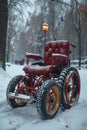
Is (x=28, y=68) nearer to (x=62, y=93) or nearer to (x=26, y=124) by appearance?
(x=62, y=93)

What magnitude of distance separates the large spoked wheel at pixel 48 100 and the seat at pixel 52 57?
59 cm

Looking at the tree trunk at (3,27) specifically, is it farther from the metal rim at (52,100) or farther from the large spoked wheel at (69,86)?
the metal rim at (52,100)

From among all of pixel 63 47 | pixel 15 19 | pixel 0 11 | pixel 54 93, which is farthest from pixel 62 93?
pixel 15 19

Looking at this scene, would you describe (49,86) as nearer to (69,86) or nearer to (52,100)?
(52,100)

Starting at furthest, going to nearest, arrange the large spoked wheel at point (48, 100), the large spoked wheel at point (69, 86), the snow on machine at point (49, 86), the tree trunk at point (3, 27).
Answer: the tree trunk at point (3, 27) < the large spoked wheel at point (69, 86) < the snow on machine at point (49, 86) < the large spoked wheel at point (48, 100)

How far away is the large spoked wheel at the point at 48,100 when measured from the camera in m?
7.12

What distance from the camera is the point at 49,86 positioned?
737 centimetres

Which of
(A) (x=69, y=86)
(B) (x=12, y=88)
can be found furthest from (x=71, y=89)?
(B) (x=12, y=88)

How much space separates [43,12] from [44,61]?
38989 millimetres

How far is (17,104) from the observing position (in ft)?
27.7

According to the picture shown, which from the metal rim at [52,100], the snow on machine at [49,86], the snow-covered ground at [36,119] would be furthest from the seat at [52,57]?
the snow-covered ground at [36,119]

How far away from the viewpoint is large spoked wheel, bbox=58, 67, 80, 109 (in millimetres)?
8090

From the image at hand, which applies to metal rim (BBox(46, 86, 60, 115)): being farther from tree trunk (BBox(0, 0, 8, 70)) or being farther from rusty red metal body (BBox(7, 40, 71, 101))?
tree trunk (BBox(0, 0, 8, 70))

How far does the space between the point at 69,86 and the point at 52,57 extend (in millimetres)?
959
